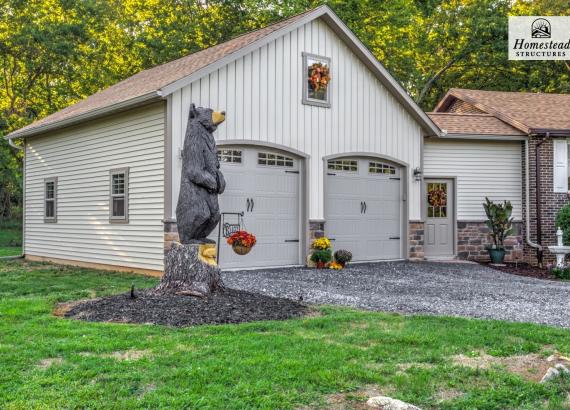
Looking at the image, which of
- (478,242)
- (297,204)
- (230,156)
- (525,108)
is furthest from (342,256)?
(525,108)

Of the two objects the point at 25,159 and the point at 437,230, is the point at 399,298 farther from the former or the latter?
the point at 25,159

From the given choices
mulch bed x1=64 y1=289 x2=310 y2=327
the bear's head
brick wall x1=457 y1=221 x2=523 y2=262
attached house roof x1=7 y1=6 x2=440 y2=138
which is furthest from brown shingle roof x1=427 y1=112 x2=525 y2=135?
mulch bed x1=64 y1=289 x2=310 y2=327

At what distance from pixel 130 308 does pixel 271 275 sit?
172 inches

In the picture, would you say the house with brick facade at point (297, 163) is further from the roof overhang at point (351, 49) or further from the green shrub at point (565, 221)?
the green shrub at point (565, 221)

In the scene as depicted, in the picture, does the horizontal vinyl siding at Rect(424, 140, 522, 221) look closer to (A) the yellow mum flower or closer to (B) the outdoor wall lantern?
(B) the outdoor wall lantern

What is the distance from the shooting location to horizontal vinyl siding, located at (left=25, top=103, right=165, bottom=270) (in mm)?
11125

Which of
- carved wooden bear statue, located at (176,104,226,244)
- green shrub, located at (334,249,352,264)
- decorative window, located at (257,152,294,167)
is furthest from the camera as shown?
green shrub, located at (334,249,352,264)

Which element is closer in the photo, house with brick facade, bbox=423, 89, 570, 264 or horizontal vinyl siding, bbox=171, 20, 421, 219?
horizontal vinyl siding, bbox=171, 20, 421, 219

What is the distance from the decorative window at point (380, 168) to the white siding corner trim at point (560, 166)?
4.11m

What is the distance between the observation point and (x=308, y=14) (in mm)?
12445

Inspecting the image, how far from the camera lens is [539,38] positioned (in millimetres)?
22172

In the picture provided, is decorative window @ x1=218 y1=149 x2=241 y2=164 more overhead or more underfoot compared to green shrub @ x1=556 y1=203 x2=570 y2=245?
more overhead

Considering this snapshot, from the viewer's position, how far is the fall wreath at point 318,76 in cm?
1262

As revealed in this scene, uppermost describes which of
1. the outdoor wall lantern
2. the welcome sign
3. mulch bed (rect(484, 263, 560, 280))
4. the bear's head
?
the welcome sign
